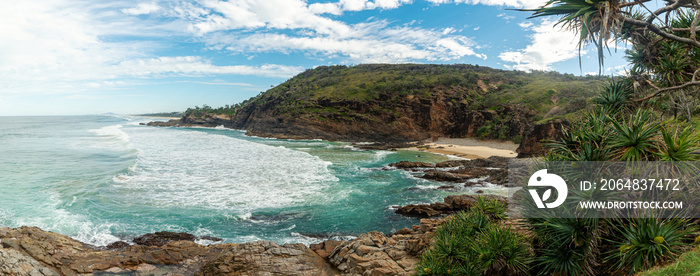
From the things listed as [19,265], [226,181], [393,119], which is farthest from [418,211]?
[393,119]

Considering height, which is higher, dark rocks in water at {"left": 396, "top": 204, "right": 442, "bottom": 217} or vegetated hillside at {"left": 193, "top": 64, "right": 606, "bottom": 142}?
vegetated hillside at {"left": 193, "top": 64, "right": 606, "bottom": 142}

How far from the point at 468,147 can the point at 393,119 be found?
18.3 m

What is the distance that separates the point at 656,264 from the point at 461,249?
3027 mm

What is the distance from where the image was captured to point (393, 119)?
63344 mm

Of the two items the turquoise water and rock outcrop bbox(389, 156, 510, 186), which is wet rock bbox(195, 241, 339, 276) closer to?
the turquoise water

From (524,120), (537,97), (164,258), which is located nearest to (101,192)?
(164,258)

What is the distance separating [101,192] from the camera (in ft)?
59.9

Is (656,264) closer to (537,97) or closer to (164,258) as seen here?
(164,258)

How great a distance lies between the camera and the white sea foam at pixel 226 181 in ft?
58.3

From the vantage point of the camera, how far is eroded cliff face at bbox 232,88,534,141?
59.8 metres

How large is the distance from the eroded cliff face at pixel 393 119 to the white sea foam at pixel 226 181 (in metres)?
29.2

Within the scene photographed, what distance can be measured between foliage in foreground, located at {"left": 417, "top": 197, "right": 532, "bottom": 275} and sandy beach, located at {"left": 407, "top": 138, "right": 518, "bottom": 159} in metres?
33.2

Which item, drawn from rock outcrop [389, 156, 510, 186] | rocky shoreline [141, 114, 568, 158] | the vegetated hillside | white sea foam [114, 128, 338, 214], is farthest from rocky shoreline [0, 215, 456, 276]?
the vegetated hillside

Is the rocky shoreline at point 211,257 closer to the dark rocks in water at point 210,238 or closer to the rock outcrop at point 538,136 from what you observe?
the dark rocks in water at point 210,238
